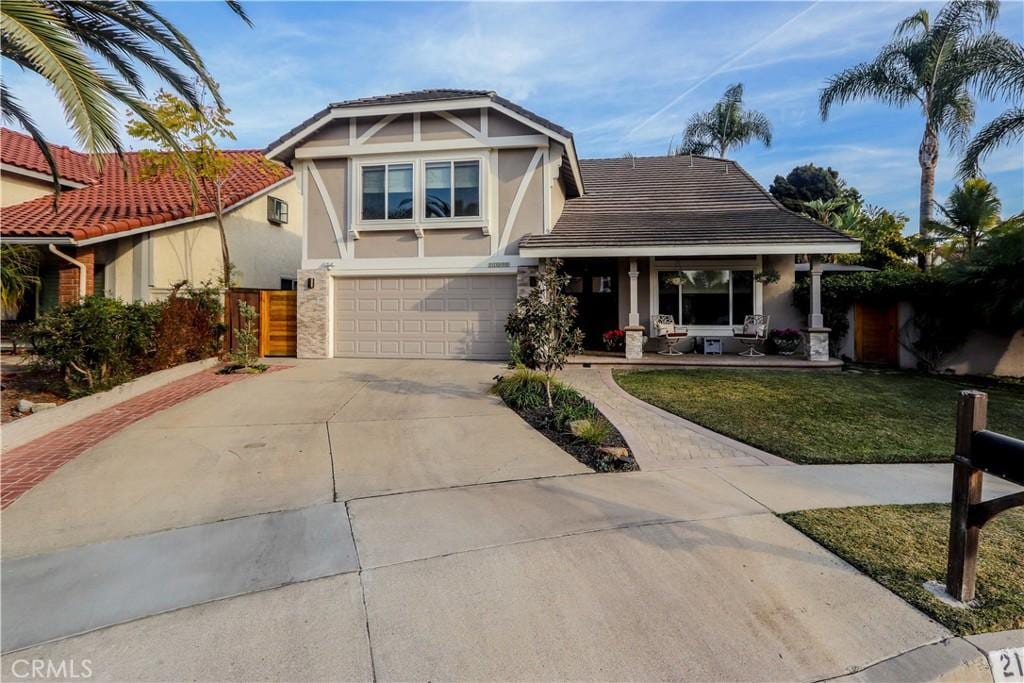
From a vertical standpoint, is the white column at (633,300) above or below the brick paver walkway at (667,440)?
above

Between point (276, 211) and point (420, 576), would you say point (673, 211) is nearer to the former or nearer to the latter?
point (276, 211)

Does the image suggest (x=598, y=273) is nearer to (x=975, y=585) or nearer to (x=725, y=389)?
(x=725, y=389)

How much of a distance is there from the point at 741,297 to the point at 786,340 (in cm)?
160

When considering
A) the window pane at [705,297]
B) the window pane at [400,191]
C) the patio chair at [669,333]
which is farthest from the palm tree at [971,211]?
the window pane at [400,191]

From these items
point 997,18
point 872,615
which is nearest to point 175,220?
point 872,615

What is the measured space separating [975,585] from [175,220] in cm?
1556

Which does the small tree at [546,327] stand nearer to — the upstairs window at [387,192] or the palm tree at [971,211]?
the upstairs window at [387,192]

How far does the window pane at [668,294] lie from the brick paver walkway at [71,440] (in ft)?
35.6

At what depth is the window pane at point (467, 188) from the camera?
12.7m

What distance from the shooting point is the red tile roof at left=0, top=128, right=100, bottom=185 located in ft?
44.2

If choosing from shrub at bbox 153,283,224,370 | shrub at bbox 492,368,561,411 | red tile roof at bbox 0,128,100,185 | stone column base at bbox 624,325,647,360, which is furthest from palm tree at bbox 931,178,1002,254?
red tile roof at bbox 0,128,100,185

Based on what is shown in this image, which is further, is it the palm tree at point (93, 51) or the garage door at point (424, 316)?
the garage door at point (424, 316)

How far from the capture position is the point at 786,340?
1350 cm

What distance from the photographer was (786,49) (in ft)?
40.2
